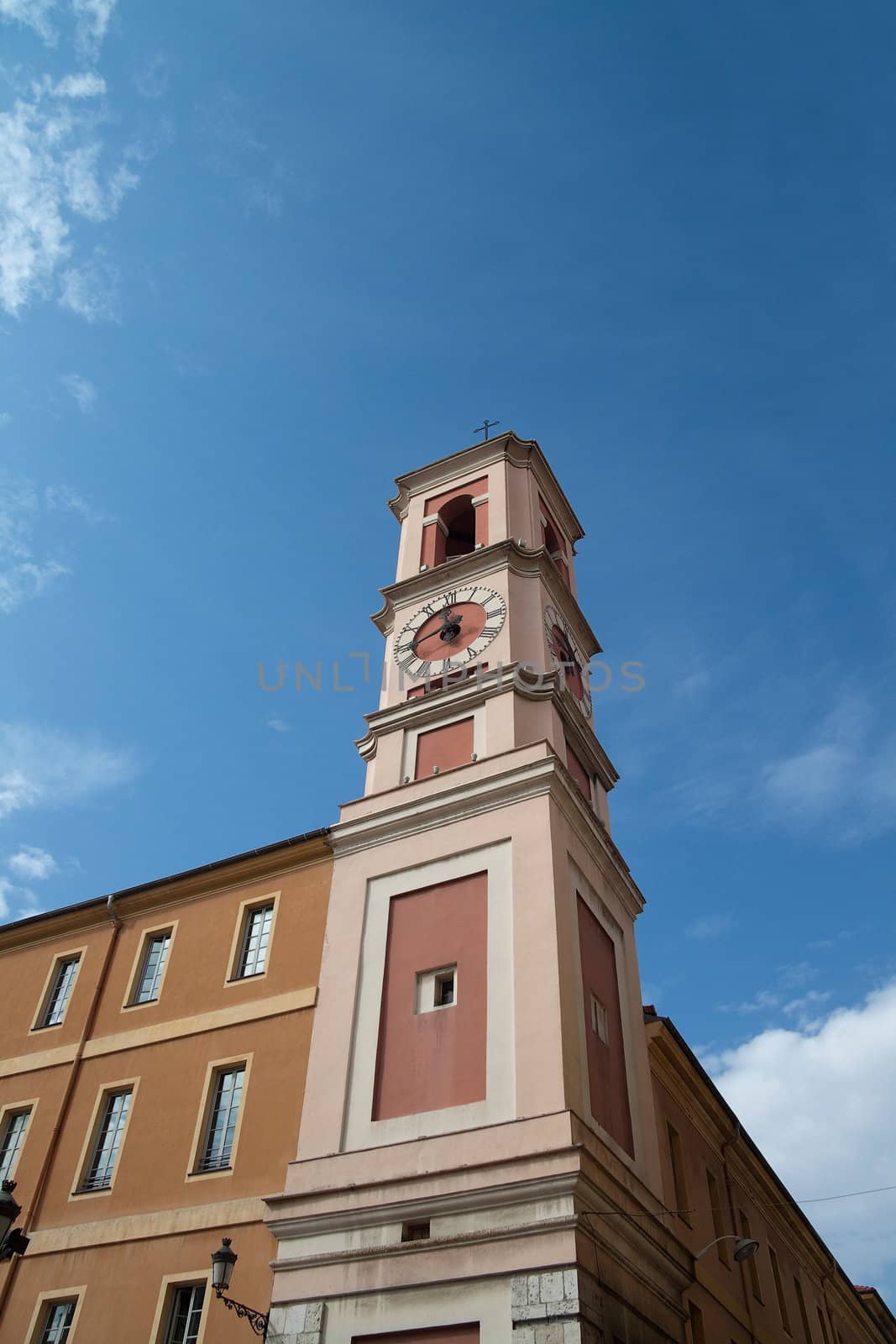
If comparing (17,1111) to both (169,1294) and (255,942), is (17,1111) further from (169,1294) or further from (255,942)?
(169,1294)

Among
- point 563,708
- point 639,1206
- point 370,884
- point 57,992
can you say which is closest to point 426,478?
point 563,708

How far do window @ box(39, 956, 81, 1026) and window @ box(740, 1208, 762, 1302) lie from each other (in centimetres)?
1605

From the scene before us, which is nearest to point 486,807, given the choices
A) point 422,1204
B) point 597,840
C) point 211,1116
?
point 597,840

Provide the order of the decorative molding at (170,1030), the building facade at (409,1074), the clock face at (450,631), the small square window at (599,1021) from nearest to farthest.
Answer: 1. the building facade at (409,1074)
2. the small square window at (599,1021)
3. the decorative molding at (170,1030)
4. the clock face at (450,631)

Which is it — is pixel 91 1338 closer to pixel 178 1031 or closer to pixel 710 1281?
pixel 178 1031

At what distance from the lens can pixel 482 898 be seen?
1888 cm

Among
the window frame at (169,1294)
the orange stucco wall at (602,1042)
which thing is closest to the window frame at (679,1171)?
the orange stucco wall at (602,1042)

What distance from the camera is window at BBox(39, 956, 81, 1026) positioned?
22625 mm

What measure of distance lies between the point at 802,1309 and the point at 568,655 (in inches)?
762

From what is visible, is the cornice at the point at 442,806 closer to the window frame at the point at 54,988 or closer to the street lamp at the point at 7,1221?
the window frame at the point at 54,988

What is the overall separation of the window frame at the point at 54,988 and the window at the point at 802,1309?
21.3 meters

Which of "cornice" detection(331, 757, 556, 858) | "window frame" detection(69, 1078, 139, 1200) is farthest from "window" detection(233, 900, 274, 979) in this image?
"window frame" detection(69, 1078, 139, 1200)

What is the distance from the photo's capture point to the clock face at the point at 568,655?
25.8 m

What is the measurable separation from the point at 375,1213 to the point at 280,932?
6.25 meters
